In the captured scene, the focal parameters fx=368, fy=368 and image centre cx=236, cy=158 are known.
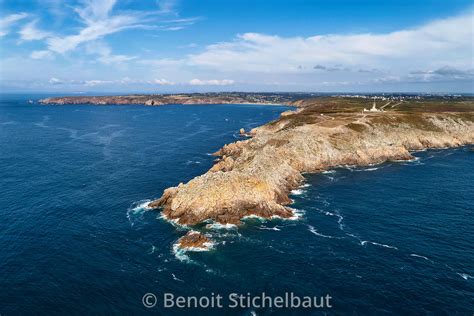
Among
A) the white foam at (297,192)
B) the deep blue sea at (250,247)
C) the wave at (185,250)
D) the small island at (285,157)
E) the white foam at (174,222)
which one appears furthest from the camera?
the white foam at (297,192)

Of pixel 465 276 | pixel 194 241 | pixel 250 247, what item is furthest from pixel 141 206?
pixel 465 276

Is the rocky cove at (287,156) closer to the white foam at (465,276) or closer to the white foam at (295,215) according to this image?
the white foam at (295,215)

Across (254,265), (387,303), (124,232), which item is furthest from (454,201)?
(124,232)

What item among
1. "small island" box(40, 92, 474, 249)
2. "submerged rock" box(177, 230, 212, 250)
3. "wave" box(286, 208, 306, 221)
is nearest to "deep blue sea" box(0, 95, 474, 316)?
"wave" box(286, 208, 306, 221)

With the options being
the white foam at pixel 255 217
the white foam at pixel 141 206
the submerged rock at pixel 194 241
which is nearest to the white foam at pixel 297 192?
the white foam at pixel 255 217

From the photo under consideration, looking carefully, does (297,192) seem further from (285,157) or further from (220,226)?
(220,226)

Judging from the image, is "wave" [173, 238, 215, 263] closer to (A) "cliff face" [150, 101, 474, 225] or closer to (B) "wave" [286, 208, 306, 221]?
(A) "cliff face" [150, 101, 474, 225]
